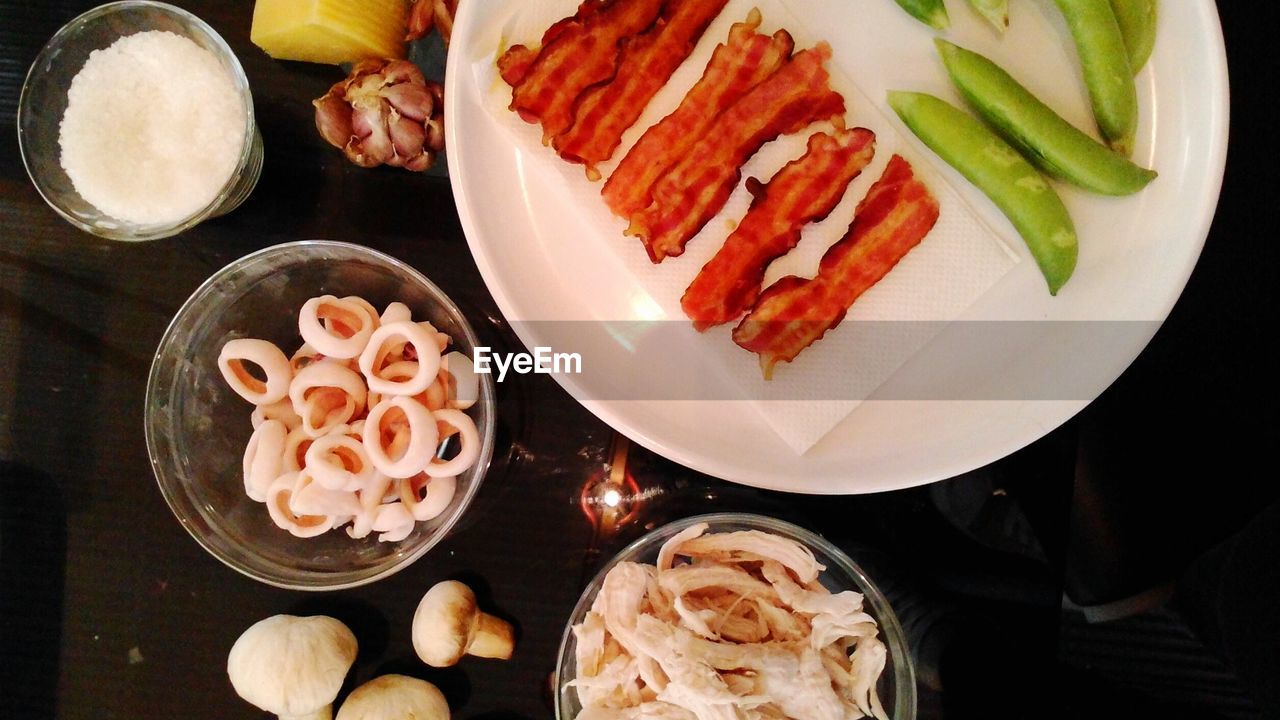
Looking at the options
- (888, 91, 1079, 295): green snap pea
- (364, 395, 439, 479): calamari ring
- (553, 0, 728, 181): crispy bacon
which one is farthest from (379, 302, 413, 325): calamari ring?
(888, 91, 1079, 295): green snap pea

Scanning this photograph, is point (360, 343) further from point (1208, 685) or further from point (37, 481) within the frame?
point (1208, 685)

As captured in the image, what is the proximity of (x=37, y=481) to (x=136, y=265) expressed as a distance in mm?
443

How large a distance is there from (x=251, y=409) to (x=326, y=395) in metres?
0.23

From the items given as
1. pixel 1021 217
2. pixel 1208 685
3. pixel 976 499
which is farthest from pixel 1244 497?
pixel 1021 217

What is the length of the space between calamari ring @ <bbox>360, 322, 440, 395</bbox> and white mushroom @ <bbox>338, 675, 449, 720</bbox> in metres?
0.51

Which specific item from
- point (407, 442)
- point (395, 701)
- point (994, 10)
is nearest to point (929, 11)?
point (994, 10)

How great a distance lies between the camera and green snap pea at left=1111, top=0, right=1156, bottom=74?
1223 millimetres

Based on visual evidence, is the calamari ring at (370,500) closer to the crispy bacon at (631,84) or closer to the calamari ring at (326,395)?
the calamari ring at (326,395)

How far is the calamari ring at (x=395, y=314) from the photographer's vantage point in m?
1.28

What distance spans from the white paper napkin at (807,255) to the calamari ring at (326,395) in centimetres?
44

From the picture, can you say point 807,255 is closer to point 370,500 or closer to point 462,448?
point 462,448

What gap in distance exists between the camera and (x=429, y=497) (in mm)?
1260

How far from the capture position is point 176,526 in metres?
1.41

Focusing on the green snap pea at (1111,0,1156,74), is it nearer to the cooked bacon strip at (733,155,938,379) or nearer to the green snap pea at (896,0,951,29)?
the green snap pea at (896,0,951,29)
